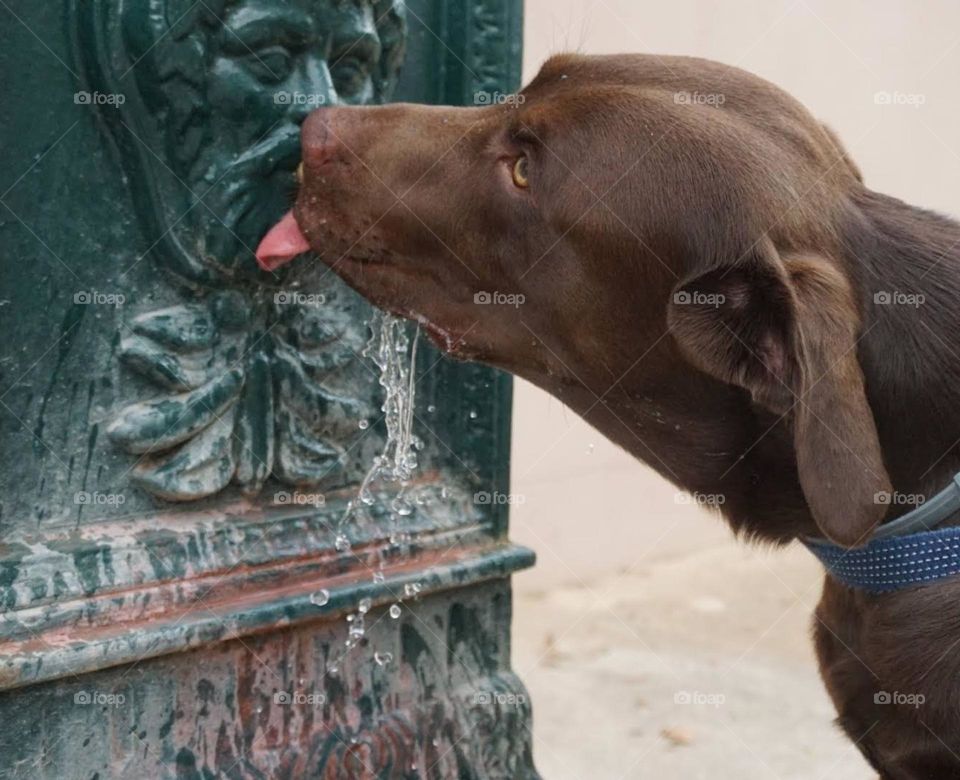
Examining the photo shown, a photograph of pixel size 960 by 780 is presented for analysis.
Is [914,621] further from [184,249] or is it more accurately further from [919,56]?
[919,56]

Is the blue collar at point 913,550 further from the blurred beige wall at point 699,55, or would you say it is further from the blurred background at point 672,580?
the blurred beige wall at point 699,55

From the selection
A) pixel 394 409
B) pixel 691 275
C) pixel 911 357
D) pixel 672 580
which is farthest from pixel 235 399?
pixel 672 580

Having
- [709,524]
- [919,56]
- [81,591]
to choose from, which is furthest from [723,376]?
[919,56]

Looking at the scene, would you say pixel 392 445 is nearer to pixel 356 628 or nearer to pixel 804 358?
pixel 356 628

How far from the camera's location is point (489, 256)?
264 centimetres

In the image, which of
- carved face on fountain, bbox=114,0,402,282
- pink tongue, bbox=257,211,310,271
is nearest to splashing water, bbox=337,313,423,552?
pink tongue, bbox=257,211,310,271

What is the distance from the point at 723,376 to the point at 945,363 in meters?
0.40

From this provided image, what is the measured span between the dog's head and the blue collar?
0.89ft

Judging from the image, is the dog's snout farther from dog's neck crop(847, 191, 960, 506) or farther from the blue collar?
the blue collar

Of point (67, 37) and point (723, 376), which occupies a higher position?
point (67, 37)

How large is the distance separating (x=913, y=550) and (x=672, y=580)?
372 centimetres

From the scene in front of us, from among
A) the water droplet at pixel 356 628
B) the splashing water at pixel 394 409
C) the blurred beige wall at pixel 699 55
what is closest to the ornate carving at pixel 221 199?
the splashing water at pixel 394 409

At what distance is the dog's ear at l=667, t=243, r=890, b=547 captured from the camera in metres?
2.19

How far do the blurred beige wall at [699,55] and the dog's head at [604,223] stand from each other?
188 cm
